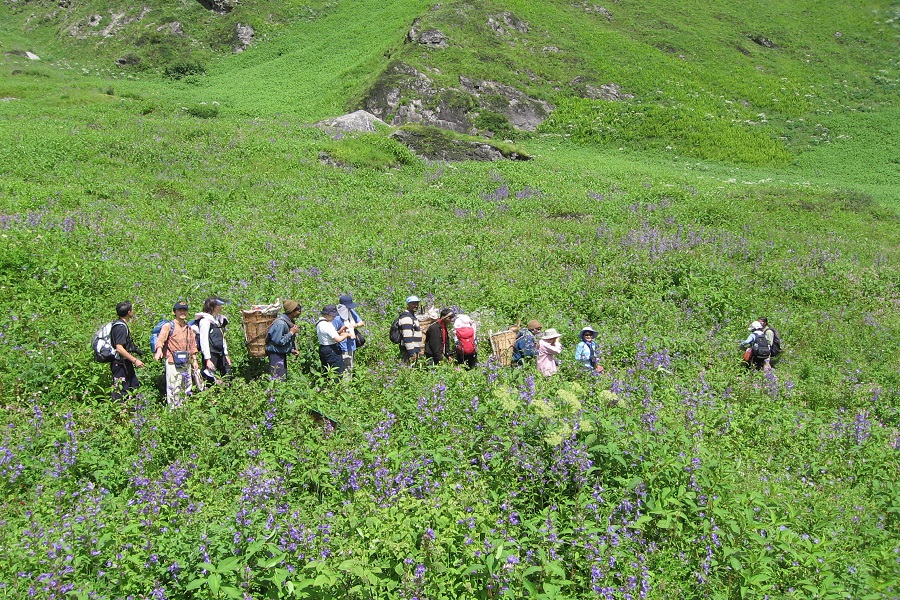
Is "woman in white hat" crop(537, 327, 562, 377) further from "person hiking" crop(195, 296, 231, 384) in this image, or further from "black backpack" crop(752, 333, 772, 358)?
"person hiking" crop(195, 296, 231, 384)

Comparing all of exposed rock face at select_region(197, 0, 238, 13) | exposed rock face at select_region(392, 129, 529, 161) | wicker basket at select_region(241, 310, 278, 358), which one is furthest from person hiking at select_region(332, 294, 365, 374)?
exposed rock face at select_region(197, 0, 238, 13)

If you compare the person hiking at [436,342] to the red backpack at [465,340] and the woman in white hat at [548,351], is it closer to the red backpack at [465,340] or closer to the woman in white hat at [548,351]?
the red backpack at [465,340]

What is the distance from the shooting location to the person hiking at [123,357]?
7805mm

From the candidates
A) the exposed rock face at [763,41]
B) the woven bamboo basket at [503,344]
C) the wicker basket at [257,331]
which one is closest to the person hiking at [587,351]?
the woven bamboo basket at [503,344]

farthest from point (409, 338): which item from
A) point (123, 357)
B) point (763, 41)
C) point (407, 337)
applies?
point (763, 41)

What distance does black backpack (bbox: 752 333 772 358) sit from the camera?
429 inches

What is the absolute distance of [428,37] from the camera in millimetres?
44531

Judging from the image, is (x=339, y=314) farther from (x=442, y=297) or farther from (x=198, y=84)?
(x=198, y=84)

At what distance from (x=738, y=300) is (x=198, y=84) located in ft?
158

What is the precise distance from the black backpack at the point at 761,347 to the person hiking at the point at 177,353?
32.5 ft

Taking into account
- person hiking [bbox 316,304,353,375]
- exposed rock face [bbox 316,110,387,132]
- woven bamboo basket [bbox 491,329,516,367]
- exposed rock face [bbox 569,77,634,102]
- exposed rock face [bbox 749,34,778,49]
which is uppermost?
exposed rock face [bbox 749,34,778,49]

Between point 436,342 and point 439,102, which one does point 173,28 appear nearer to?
point 439,102

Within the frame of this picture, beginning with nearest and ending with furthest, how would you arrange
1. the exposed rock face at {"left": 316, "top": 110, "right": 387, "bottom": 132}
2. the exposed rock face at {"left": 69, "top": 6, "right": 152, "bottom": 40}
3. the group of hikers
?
the group of hikers, the exposed rock face at {"left": 316, "top": 110, "right": 387, "bottom": 132}, the exposed rock face at {"left": 69, "top": 6, "right": 152, "bottom": 40}

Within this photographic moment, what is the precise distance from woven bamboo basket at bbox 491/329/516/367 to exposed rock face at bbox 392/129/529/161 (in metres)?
22.5
